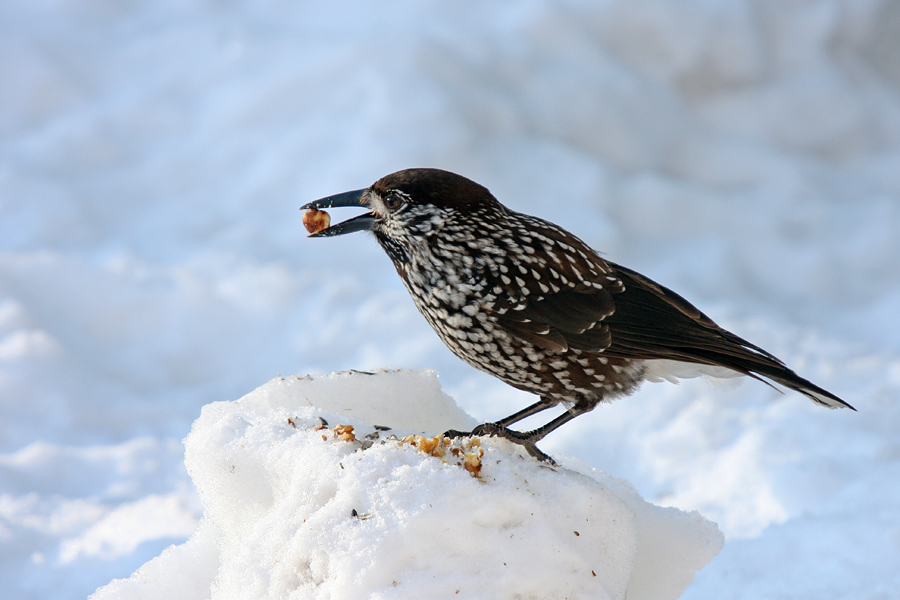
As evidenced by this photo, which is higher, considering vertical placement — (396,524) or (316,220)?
(316,220)

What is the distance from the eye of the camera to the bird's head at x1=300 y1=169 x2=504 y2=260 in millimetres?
2014

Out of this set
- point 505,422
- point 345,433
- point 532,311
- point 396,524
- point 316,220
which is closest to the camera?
point 396,524

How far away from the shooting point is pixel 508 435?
6.46ft

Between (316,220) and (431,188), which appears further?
(316,220)

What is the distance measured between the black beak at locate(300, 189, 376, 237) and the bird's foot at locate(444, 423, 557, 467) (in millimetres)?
627

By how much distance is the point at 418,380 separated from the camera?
220 cm

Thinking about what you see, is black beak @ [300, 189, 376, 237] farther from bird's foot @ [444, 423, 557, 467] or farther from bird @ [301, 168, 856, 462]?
bird's foot @ [444, 423, 557, 467]

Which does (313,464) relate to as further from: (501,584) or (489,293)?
(489,293)

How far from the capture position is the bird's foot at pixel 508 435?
194 centimetres

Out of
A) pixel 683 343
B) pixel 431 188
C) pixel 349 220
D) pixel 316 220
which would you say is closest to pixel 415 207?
pixel 431 188

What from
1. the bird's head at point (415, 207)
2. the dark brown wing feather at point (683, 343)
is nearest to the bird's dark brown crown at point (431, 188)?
the bird's head at point (415, 207)

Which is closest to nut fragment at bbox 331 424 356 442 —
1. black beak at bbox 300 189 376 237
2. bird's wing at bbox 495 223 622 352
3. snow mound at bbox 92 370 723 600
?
snow mound at bbox 92 370 723 600

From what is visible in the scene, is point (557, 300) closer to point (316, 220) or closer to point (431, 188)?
point (431, 188)

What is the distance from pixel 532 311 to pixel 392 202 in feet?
1.61
